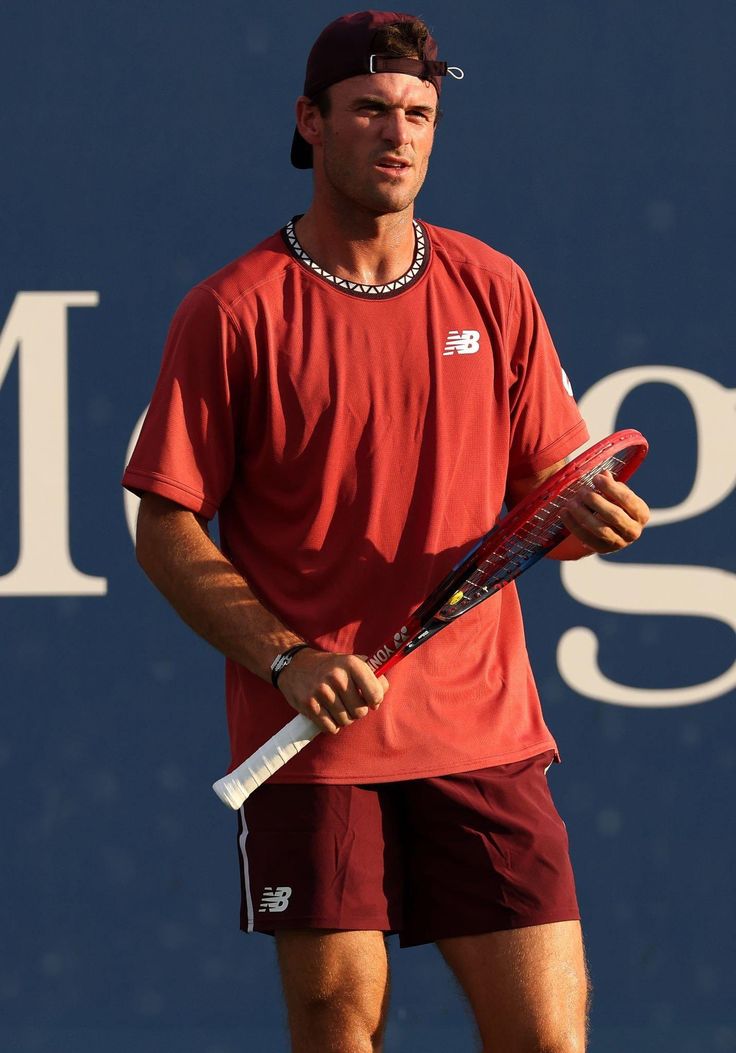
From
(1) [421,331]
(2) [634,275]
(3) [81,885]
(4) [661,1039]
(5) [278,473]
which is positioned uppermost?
(2) [634,275]

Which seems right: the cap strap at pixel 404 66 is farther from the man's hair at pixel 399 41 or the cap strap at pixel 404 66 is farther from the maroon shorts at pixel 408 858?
Result: the maroon shorts at pixel 408 858

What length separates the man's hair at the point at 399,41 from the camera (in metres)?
2.53

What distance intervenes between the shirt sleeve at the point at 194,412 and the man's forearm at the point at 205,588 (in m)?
0.04

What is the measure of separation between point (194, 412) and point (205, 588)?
0.81ft

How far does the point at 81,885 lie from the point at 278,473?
1437 mm

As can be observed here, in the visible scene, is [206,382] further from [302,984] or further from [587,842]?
[587,842]

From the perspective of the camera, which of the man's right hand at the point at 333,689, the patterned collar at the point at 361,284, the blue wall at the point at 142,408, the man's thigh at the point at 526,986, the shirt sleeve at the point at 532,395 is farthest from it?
the blue wall at the point at 142,408

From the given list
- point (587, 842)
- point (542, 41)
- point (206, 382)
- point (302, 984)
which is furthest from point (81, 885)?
point (542, 41)

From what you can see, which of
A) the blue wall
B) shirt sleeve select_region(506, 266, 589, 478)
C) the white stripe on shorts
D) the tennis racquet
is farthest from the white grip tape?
the blue wall

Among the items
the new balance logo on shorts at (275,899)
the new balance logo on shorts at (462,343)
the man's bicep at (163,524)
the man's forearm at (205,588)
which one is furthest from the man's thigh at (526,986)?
the new balance logo on shorts at (462,343)

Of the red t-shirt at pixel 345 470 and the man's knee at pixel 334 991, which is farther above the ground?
the red t-shirt at pixel 345 470

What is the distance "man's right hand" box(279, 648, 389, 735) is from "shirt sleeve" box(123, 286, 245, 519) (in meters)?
0.30

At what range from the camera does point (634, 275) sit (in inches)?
141

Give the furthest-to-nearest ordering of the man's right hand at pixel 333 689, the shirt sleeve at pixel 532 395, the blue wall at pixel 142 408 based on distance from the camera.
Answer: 1. the blue wall at pixel 142 408
2. the shirt sleeve at pixel 532 395
3. the man's right hand at pixel 333 689
